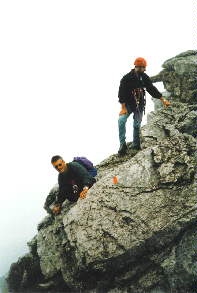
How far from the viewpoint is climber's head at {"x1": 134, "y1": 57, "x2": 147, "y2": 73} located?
13.0 meters

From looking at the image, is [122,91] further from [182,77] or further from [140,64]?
[182,77]

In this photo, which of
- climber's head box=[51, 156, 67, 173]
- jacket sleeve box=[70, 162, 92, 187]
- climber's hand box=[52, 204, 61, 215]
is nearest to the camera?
climber's head box=[51, 156, 67, 173]

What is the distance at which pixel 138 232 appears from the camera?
32.8 ft

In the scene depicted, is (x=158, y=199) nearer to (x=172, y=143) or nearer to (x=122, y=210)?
(x=122, y=210)

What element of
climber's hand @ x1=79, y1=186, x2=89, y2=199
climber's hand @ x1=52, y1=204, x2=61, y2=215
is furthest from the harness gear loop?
climber's hand @ x1=52, y1=204, x2=61, y2=215

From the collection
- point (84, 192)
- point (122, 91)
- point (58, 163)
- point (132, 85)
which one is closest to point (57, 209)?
point (84, 192)

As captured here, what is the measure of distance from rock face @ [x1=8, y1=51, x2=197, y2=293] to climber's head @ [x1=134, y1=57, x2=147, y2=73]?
3.85 meters

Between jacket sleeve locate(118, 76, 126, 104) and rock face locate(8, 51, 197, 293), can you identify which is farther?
jacket sleeve locate(118, 76, 126, 104)

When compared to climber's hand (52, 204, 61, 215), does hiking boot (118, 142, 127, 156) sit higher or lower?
higher

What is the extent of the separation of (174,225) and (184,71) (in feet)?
50.9

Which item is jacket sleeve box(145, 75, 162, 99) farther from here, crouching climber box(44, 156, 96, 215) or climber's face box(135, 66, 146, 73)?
crouching climber box(44, 156, 96, 215)

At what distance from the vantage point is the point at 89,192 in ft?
39.2

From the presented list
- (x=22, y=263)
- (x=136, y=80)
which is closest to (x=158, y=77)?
(x=136, y=80)

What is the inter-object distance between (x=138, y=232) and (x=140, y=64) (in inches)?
305
